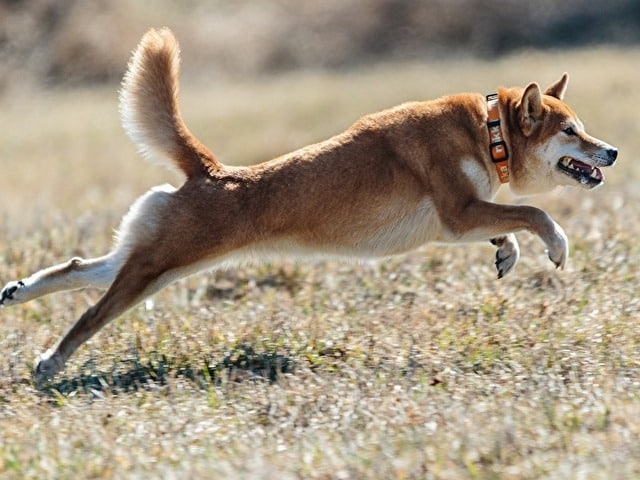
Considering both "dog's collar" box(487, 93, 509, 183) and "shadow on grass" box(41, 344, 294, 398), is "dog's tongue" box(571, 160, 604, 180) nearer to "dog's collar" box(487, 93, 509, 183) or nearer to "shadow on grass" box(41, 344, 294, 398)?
"dog's collar" box(487, 93, 509, 183)

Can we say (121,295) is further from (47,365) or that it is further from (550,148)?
(550,148)

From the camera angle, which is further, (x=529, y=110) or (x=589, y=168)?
(x=589, y=168)

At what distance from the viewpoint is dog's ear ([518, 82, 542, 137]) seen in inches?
260

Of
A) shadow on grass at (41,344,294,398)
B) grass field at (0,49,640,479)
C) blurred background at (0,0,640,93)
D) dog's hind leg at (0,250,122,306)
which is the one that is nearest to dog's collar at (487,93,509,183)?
grass field at (0,49,640,479)

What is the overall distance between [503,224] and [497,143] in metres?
0.55

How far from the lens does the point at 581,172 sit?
6836 millimetres

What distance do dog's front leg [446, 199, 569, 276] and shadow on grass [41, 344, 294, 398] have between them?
54.6 inches

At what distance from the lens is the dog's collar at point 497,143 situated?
6.67 metres

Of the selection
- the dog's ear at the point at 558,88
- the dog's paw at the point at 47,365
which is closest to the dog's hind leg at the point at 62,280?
the dog's paw at the point at 47,365

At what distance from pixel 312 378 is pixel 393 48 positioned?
23304 mm

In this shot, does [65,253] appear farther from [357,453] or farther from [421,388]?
[357,453]

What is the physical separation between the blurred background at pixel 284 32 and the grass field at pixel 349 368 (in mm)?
16745

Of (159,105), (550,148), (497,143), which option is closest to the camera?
(159,105)

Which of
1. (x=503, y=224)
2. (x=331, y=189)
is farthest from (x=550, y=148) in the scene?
(x=331, y=189)
